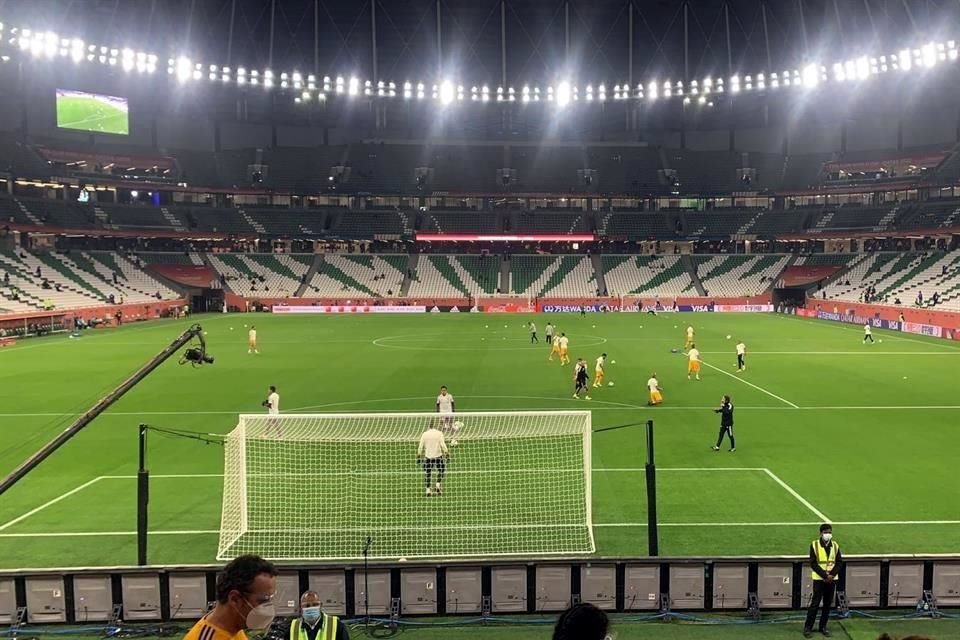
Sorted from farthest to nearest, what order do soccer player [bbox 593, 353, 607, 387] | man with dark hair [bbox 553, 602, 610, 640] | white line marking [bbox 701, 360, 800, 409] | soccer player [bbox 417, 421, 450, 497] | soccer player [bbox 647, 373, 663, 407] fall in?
1. soccer player [bbox 593, 353, 607, 387]
2. white line marking [bbox 701, 360, 800, 409]
3. soccer player [bbox 647, 373, 663, 407]
4. soccer player [bbox 417, 421, 450, 497]
5. man with dark hair [bbox 553, 602, 610, 640]

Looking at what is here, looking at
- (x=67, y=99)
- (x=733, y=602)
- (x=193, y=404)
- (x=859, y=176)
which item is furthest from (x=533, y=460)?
(x=859, y=176)

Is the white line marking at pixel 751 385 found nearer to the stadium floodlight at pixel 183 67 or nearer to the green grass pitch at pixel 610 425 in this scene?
the green grass pitch at pixel 610 425

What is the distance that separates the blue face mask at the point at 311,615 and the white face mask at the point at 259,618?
2732mm

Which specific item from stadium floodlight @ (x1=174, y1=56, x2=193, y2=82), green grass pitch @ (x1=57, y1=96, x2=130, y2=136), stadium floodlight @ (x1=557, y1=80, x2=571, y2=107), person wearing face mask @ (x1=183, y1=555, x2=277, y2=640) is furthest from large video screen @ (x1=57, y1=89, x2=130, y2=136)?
person wearing face mask @ (x1=183, y1=555, x2=277, y2=640)

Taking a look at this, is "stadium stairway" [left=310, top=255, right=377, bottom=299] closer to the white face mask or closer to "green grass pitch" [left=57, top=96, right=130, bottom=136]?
"green grass pitch" [left=57, top=96, right=130, bottom=136]

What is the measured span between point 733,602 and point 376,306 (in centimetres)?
6917

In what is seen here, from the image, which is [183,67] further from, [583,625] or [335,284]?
[583,625]

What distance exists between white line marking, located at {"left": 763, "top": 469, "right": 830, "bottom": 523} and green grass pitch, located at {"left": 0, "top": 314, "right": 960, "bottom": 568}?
0.20 feet

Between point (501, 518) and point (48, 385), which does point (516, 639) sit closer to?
point (501, 518)

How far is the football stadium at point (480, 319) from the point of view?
9.84 metres

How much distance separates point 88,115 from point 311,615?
81974 millimetres

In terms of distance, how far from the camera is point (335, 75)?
83188 mm

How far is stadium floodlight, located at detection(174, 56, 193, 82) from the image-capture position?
2675 inches

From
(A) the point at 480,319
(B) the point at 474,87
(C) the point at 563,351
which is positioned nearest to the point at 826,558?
(C) the point at 563,351
